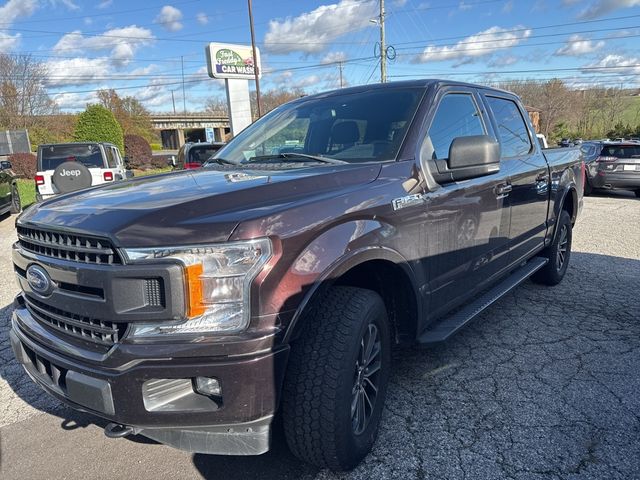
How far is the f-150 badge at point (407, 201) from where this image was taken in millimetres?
2523

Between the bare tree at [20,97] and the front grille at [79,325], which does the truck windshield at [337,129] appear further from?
the bare tree at [20,97]

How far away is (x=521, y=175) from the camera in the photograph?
155 inches

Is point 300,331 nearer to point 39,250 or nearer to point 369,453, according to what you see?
point 369,453

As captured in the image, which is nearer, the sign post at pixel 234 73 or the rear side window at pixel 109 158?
the rear side window at pixel 109 158

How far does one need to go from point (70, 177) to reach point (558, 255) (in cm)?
881

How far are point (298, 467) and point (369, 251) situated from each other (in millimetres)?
1155

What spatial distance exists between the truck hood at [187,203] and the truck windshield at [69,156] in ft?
32.6

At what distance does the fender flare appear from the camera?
1.97m

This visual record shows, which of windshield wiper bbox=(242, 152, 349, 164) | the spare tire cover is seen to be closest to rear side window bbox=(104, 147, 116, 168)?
the spare tire cover

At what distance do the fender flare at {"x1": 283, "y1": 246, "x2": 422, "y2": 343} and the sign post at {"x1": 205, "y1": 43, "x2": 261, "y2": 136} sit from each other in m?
20.0

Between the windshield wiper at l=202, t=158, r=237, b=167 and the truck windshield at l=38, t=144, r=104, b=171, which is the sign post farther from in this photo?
the windshield wiper at l=202, t=158, r=237, b=167

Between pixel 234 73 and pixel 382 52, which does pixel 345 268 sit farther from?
pixel 382 52

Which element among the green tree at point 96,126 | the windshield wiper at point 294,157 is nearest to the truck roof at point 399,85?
the windshield wiper at point 294,157

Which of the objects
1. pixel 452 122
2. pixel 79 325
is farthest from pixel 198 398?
pixel 452 122
